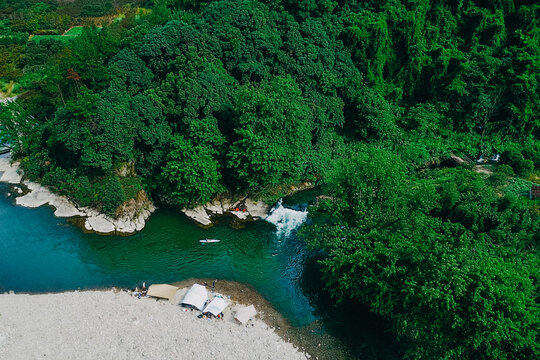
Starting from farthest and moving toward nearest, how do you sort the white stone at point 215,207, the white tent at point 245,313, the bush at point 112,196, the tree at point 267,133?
the white stone at point 215,207 < the tree at point 267,133 < the bush at point 112,196 < the white tent at point 245,313

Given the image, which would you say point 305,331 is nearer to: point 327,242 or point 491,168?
point 327,242

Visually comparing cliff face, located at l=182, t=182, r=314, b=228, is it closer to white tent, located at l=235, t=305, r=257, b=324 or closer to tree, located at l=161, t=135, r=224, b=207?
tree, located at l=161, t=135, r=224, b=207

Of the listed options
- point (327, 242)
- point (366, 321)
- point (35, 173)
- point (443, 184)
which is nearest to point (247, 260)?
point (327, 242)

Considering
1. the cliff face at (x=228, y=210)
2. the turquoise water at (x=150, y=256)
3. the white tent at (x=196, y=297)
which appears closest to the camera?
the white tent at (x=196, y=297)

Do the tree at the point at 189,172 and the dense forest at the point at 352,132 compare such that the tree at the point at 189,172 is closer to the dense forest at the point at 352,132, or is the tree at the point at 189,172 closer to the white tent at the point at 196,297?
the dense forest at the point at 352,132

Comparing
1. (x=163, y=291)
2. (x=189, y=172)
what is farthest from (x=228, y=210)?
(x=163, y=291)

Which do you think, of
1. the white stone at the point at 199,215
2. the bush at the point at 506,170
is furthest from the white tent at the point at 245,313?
the bush at the point at 506,170
